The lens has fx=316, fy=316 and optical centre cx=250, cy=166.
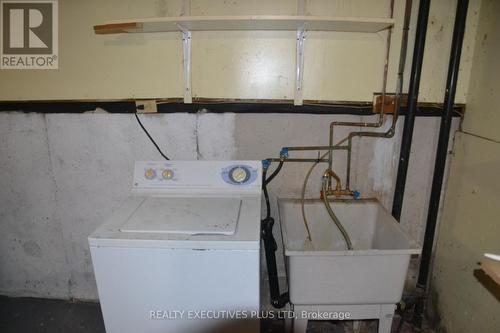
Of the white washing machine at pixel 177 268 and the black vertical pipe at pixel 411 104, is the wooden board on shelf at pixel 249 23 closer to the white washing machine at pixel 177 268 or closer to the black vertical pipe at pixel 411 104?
the black vertical pipe at pixel 411 104

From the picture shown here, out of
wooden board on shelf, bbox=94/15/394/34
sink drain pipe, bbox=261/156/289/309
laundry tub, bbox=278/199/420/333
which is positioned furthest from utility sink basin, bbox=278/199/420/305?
wooden board on shelf, bbox=94/15/394/34

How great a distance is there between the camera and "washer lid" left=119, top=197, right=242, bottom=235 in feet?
3.81

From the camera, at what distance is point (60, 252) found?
196cm

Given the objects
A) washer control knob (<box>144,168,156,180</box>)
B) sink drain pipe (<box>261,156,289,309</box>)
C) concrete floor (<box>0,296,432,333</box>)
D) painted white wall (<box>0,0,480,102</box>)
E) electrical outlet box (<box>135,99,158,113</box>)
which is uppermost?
painted white wall (<box>0,0,480,102</box>)

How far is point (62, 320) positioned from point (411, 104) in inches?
90.3

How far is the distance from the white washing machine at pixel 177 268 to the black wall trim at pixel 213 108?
0.60 m

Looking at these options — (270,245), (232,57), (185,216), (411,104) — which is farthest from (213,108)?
(411,104)

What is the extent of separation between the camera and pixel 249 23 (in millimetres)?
1390

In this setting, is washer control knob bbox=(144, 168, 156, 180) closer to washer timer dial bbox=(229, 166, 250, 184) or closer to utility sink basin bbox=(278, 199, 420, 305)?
washer timer dial bbox=(229, 166, 250, 184)

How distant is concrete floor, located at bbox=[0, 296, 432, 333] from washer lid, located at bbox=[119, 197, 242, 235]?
90 cm

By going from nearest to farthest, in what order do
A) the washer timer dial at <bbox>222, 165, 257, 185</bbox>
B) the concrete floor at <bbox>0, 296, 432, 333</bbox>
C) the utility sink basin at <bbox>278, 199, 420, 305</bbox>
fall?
the utility sink basin at <bbox>278, 199, 420, 305</bbox> < the washer timer dial at <bbox>222, 165, 257, 185</bbox> < the concrete floor at <bbox>0, 296, 432, 333</bbox>

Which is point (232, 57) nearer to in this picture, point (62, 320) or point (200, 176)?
point (200, 176)

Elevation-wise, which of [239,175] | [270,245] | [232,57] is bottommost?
[270,245]

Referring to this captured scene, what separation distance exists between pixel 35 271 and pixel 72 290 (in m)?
0.26
